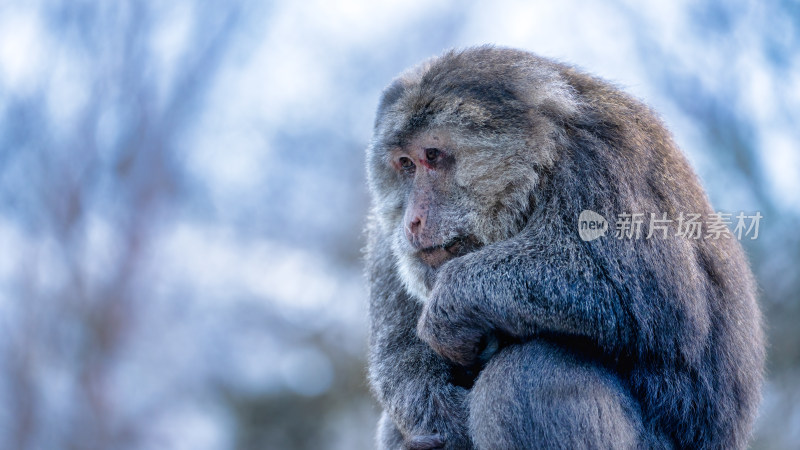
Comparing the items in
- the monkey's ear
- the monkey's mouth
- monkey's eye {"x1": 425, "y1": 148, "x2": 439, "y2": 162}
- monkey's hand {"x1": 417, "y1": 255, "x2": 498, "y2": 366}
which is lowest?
monkey's hand {"x1": 417, "y1": 255, "x2": 498, "y2": 366}

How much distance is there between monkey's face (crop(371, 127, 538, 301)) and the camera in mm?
3867

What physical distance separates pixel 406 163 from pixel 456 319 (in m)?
1.00

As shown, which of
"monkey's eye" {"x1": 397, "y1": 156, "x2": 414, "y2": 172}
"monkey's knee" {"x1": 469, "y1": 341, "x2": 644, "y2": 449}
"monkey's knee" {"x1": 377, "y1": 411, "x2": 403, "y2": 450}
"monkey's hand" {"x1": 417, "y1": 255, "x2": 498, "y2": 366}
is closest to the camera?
"monkey's knee" {"x1": 469, "y1": 341, "x2": 644, "y2": 449}

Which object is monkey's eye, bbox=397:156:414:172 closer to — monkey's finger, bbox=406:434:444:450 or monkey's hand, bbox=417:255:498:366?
monkey's hand, bbox=417:255:498:366

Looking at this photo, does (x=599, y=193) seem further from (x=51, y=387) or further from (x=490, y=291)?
(x=51, y=387)

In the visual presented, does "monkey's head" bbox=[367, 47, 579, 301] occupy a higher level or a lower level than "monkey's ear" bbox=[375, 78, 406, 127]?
lower

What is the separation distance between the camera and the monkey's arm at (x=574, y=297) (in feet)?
11.5

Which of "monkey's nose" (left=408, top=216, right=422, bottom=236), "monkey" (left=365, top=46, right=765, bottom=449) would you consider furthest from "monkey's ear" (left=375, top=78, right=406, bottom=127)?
"monkey's nose" (left=408, top=216, right=422, bottom=236)

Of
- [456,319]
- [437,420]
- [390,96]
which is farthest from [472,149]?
[437,420]

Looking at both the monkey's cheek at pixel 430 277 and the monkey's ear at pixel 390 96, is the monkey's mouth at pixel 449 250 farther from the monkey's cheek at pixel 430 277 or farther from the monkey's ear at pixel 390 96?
the monkey's ear at pixel 390 96

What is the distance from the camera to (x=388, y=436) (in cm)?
481

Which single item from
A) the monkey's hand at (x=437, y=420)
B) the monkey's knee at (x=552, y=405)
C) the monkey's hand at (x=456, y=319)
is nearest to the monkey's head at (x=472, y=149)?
the monkey's hand at (x=456, y=319)

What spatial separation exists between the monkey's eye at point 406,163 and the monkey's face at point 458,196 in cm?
9

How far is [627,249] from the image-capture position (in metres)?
3.52
